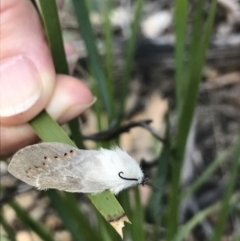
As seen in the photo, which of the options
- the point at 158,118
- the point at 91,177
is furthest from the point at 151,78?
the point at 91,177

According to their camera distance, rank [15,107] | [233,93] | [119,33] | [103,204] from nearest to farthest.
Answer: [103,204], [15,107], [233,93], [119,33]

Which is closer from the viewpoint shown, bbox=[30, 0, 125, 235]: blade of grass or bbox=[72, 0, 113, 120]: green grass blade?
bbox=[30, 0, 125, 235]: blade of grass

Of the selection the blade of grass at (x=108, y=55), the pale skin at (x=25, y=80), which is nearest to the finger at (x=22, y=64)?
the pale skin at (x=25, y=80)

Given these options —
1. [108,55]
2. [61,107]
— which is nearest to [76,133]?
[61,107]

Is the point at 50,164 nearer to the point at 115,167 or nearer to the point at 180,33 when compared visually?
the point at 115,167

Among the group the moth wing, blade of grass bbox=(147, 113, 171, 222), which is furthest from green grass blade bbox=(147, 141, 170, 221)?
the moth wing

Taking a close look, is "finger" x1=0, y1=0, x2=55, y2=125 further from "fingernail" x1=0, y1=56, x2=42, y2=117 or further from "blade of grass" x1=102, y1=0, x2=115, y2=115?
"blade of grass" x1=102, y1=0, x2=115, y2=115

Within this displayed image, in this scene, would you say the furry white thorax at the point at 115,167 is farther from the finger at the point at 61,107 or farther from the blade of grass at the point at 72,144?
the finger at the point at 61,107

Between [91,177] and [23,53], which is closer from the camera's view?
[91,177]

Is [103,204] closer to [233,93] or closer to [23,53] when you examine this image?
[23,53]
